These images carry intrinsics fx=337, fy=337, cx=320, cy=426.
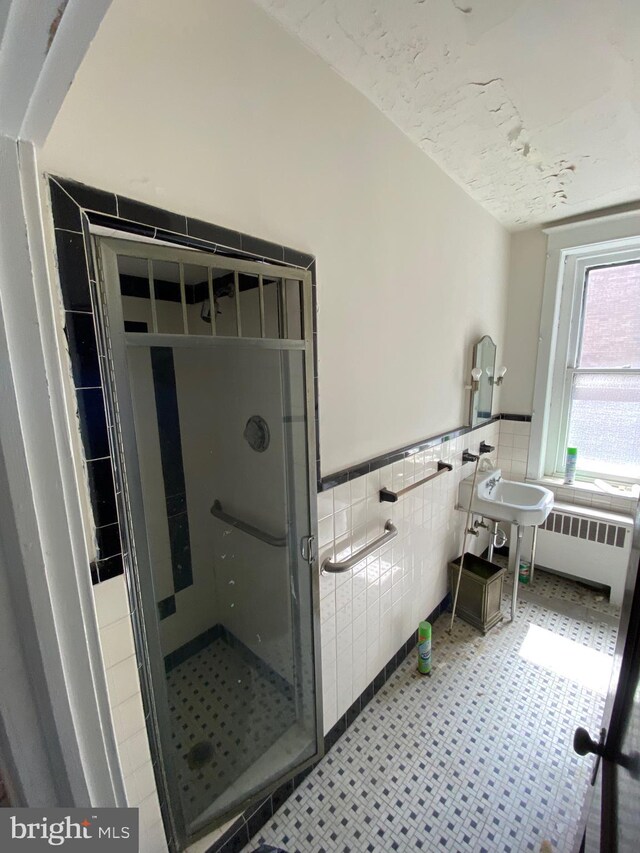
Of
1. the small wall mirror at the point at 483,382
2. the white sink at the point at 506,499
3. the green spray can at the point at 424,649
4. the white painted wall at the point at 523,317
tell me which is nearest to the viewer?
the green spray can at the point at 424,649

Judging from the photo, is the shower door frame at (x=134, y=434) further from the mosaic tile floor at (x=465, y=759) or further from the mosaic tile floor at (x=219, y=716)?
the mosaic tile floor at (x=465, y=759)

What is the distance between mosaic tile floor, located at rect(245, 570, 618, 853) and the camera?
1.15 metres

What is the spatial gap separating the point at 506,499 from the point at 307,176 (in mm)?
2231

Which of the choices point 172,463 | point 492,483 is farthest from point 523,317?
point 172,463

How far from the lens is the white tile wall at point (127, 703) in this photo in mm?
759

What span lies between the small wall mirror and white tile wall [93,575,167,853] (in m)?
1.96

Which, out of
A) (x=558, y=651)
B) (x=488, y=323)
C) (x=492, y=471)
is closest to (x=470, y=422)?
(x=492, y=471)

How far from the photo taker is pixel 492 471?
7.43ft

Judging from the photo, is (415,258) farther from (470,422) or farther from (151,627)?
(151,627)

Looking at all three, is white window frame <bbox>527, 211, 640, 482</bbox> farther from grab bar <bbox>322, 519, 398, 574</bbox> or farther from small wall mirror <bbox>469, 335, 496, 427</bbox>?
grab bar <bbox>322, 519, 398, 574</bbox>

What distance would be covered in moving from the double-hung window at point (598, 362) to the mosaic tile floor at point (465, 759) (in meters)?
1.16

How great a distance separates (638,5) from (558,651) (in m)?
2.57

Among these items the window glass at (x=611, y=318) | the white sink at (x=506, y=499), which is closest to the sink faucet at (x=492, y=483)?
the white sink at (x=506, y=499)

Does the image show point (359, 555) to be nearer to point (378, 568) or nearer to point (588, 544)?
point (378, 568)
